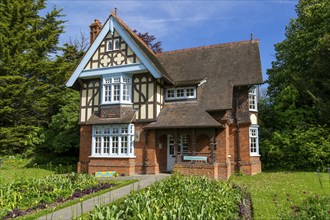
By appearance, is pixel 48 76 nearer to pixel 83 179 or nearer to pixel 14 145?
pixel 14 145

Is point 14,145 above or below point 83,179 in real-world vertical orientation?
above

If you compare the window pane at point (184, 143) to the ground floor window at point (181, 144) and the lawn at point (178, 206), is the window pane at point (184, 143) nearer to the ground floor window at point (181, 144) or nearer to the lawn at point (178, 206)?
the ground floor window at point (181, 144)

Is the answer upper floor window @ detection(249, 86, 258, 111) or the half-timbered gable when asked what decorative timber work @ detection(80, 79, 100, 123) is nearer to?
the half-timbered gable

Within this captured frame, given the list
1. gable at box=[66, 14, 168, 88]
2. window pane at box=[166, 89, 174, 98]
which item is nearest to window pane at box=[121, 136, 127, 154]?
window pane at box=[166, 89, 174, 98]

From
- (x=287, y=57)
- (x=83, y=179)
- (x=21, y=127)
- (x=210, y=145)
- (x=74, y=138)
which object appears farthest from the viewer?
(x=287, y=57)

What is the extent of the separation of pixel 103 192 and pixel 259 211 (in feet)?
19.9

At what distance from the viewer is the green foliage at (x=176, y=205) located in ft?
21.4

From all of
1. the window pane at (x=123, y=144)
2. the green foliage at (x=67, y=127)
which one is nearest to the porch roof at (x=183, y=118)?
the window pane at (x=123, y=144)

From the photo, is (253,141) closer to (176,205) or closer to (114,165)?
(114,165)

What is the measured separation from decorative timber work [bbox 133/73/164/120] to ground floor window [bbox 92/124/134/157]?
1.30 m

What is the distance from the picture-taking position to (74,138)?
23969 mm

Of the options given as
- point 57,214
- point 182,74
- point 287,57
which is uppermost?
point 287,57

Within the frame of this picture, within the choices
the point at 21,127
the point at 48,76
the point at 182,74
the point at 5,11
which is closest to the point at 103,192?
the point at 182,74

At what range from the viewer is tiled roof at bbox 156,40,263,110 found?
1817cm
